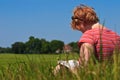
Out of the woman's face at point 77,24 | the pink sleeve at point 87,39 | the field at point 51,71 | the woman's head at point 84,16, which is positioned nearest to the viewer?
the field at point 51,71

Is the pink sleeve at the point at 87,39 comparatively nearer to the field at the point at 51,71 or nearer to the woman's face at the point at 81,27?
the woman's face at the point at 81,27

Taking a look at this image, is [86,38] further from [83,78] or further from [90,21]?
[83,78]

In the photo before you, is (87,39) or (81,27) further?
(81,27)

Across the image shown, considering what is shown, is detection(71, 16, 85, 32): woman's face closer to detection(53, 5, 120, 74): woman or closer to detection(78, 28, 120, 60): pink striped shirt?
detection(53, 5, 120, 74): woman

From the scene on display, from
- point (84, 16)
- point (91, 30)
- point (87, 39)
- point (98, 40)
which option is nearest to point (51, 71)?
point (87, 39)

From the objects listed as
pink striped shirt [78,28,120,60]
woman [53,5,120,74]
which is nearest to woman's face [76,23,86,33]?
woman [53,5,120,74]

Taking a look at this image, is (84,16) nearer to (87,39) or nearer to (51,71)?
(87,39)

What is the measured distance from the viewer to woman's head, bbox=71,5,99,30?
705 centimetres

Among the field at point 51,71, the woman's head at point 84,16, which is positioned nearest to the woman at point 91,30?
the woman's head at point 84,16

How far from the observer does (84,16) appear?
7.07m

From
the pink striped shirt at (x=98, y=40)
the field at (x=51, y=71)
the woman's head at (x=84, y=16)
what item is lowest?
the field at (x=51, y=71)

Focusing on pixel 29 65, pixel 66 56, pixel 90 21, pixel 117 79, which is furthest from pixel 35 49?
pixel 117 79

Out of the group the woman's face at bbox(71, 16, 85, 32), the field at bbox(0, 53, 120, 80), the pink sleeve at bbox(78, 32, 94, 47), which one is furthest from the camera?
the woman's face at bbox(71, 16, 85, 32)

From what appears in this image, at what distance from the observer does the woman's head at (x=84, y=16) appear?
23.1ft
